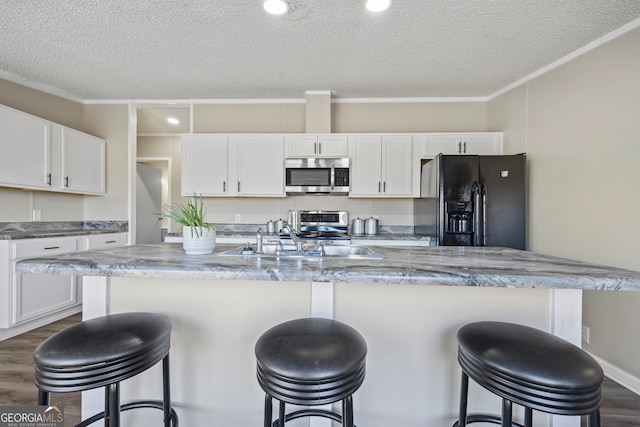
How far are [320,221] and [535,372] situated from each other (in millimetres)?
2834

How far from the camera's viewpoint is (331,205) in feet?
11.8

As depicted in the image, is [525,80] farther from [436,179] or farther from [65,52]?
[65,52]

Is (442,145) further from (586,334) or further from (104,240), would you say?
(104,240)

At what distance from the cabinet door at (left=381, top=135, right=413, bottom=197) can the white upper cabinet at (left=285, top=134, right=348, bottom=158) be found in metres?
0.51

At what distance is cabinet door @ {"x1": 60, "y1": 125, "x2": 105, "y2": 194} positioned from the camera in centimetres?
312

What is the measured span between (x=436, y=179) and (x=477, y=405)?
6.65ft

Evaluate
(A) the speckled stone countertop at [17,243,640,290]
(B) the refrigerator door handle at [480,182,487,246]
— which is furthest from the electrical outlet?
(A) the speckled stone countertop at [17,243,640,290]

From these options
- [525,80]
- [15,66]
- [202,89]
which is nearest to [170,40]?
[202,89]

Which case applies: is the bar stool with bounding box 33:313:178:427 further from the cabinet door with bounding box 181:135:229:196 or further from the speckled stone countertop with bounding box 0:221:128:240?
the cabinet door with bounding box 181:135:229:196

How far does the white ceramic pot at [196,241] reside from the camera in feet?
4.07

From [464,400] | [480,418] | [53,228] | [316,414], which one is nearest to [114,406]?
[316,414]

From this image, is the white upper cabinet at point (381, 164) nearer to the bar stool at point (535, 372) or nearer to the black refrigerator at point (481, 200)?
the black refrigerator at point (481, 200)

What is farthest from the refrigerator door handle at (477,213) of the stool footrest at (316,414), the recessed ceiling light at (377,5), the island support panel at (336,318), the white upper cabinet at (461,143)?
the stool footrest at (316,414)

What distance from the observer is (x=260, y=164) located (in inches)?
131
